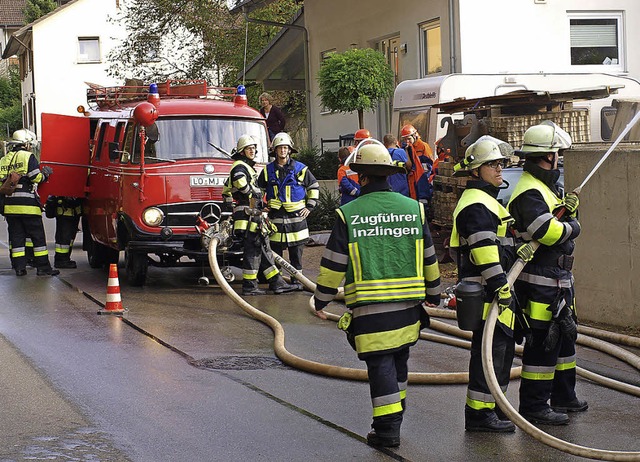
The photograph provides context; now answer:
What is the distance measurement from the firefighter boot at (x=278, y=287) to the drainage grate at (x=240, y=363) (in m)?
3.75

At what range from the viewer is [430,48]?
20297 millimetres

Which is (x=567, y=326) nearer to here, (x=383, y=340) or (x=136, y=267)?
(x=383, y=340)

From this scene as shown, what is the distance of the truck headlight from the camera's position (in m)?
12.9

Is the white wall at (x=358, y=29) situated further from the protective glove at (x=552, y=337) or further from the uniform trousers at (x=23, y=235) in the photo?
the protective glove at (x=552, y=337)

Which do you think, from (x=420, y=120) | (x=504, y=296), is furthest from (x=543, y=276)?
(x=420, y=120)

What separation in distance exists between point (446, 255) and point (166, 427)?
26.2 feet

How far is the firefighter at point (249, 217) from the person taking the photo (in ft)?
40.9

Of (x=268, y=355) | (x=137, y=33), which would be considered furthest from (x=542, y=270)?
(x=137, y=33)

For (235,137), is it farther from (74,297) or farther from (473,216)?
(473,216)

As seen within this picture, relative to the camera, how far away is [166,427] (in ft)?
22.0

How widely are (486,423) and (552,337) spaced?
0.68 metres

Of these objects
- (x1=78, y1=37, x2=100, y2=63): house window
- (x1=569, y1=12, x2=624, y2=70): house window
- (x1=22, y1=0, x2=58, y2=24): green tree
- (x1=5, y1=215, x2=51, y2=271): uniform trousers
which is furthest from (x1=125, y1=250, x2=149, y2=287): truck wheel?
(x1=22, y1=0, x2=58, y2=24): green tree


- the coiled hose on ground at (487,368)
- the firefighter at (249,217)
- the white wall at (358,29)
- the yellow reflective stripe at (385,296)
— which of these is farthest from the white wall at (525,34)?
the yellow reflective stripe at (385,296)

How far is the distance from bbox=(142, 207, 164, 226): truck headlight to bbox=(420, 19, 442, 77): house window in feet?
27.8
